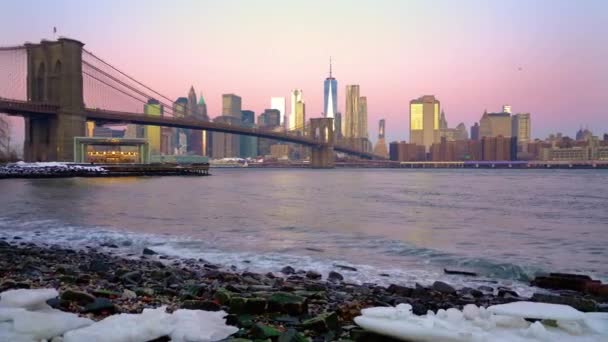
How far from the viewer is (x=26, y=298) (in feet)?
13.7

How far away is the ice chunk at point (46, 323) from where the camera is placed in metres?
3.38

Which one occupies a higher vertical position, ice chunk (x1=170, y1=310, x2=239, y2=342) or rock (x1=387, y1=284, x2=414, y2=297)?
ice chunk (x1=170, y1=310, x2=239, y2=342)

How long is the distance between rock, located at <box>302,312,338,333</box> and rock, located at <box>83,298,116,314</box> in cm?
159

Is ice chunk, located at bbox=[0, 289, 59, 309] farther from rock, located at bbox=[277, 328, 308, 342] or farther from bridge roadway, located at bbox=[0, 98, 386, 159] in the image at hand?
bridge roadway, located at bbox=[0, 98, 386, 159]

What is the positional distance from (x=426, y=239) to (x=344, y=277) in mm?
5078

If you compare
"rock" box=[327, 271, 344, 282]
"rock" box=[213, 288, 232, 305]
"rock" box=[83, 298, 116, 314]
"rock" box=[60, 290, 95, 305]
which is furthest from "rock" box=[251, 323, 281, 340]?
"rock" box=[327, 271, 344, 282]

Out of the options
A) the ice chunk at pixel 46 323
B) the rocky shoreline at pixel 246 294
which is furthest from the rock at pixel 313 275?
the ice chunk at pixel 46 323

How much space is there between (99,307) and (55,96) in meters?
58.6

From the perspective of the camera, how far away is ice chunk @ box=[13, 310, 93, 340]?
133 inches

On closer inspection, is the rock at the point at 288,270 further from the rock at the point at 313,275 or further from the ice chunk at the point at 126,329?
the ice chunk at the point at 126,329

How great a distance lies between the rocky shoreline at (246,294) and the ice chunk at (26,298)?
0.09 m

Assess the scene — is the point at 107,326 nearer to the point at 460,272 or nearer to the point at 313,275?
the point at 313,275

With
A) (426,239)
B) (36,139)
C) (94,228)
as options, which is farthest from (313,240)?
(36,139)

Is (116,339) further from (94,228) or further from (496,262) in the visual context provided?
(94,228)
